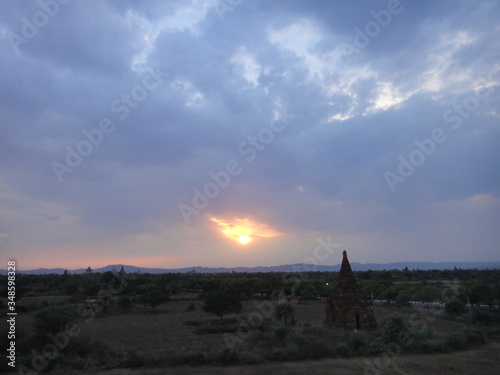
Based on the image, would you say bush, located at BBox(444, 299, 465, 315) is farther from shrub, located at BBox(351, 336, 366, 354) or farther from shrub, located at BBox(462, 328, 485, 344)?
shrub, located at BBox(351, 336, 366, 354)

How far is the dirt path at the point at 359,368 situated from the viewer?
16.0 metres

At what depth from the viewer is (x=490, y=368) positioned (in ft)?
54.0

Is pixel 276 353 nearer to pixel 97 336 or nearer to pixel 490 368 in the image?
pixel 490 368

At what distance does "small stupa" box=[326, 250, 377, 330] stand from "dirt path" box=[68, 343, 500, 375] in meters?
5.16

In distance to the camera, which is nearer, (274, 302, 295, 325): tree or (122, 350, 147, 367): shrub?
(122, 350, 147, 367): shrub

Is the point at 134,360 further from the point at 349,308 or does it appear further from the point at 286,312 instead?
the point at 286,312

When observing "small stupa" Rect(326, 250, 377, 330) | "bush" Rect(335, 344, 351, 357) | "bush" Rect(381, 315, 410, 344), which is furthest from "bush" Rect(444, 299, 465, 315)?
"bush" Rect(335, 344, 351, 357)

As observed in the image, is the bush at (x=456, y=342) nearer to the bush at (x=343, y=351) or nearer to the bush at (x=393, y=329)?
the bush at (x=393, y=329)

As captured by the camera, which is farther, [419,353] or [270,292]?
[270,292]

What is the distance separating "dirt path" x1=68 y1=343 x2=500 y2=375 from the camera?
52.4 feet

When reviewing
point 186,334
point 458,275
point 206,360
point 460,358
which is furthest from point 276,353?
point 458,275

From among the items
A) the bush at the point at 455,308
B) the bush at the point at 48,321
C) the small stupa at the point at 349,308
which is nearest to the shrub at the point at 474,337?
the small stupa at the point at 349,308

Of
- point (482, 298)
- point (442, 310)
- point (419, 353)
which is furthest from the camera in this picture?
point (482, 298)

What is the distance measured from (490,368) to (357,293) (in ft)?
29.2
